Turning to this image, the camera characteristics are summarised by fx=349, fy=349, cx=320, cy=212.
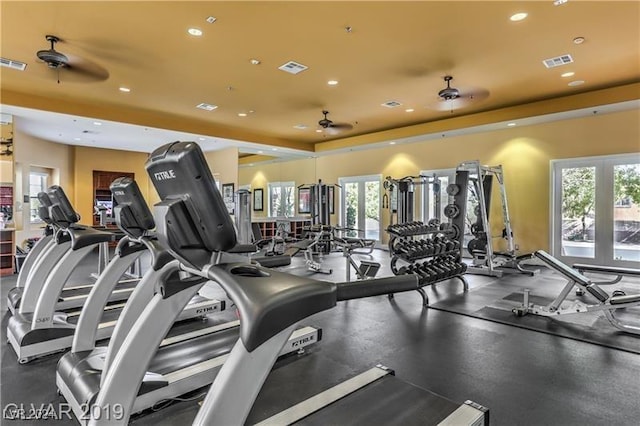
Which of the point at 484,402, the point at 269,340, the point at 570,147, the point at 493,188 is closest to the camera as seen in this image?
the point at 269,340

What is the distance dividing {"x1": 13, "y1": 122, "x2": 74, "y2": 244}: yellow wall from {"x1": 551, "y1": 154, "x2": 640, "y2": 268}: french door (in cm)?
1108

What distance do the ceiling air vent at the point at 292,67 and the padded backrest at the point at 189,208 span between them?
4318mm

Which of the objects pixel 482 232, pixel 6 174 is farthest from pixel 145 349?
pixel 6 174

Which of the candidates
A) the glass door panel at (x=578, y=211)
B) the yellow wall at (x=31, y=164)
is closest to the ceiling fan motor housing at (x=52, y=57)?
the yellow wall at (x=31, y=164)

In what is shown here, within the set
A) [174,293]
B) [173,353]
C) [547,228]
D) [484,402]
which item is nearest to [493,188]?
[547,228]

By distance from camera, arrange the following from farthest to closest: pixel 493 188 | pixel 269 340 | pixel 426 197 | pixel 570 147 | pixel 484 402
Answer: pixel 426 197 → pixel 493 188 → pixel 570 147 → pixel 484 402 → pixel 269 340

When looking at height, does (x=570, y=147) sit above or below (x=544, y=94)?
below

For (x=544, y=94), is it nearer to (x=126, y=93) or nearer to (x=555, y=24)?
(x=555, y=24)

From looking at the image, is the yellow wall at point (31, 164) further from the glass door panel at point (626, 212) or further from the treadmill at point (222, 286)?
the glass door panel at point (626, 212)

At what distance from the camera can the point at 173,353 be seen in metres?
2.59

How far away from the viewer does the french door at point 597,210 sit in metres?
6.46


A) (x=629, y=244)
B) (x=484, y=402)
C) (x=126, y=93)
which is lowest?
(x=484, y=402)

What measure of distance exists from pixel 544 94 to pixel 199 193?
7252 mm

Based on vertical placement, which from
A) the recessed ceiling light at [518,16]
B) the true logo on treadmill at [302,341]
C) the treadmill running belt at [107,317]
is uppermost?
the recessed ceiling light at [518,16]
